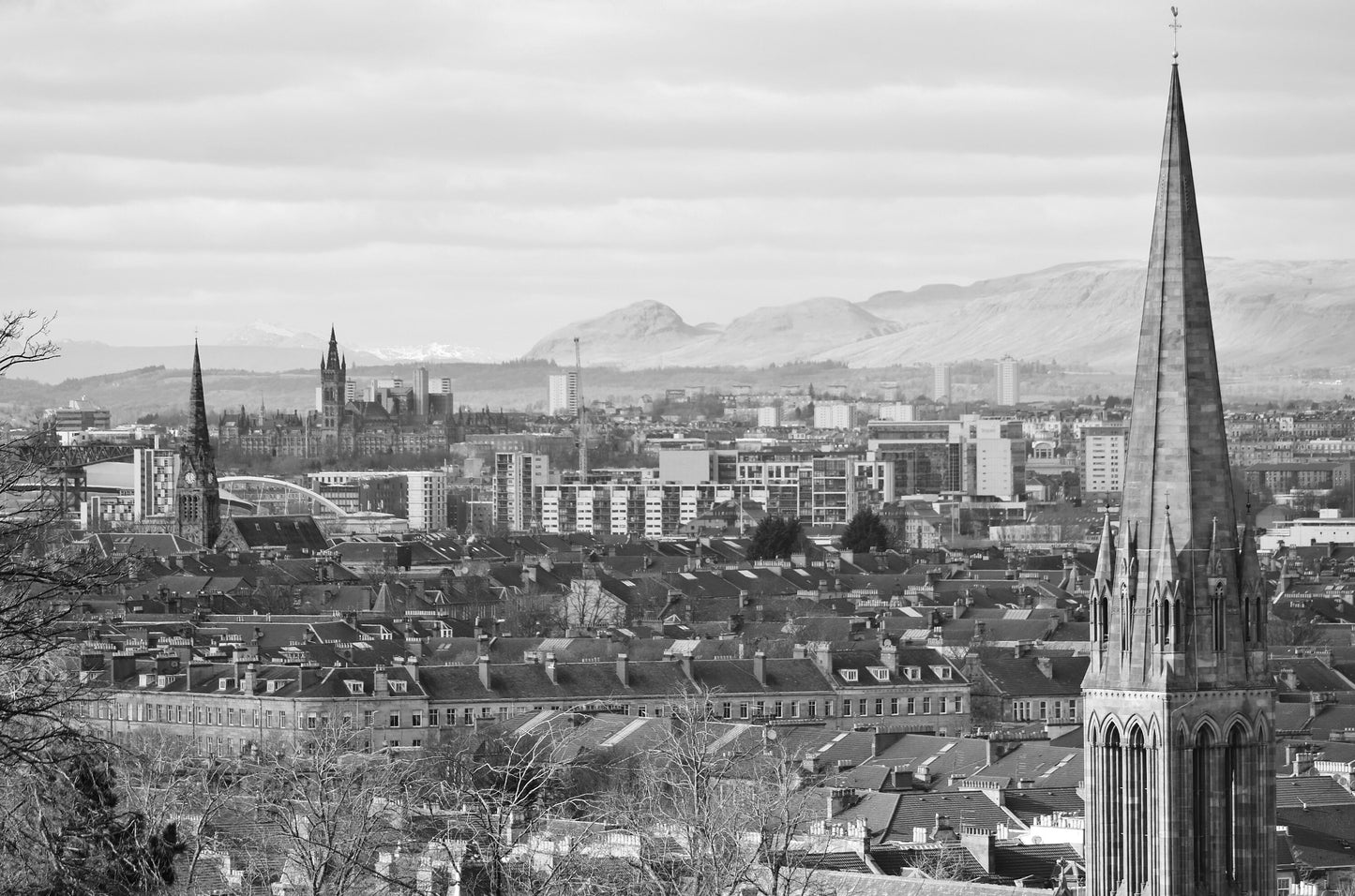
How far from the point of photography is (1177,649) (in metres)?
41.0

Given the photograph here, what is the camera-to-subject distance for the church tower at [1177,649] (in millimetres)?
40781

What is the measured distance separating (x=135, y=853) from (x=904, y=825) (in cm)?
4086

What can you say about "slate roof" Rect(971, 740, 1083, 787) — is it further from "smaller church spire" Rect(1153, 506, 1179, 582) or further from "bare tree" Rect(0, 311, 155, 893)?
"bare tree" Rect(0, 311, 155, 893)

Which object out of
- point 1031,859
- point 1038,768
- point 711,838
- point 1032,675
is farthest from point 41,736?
point 1032,675

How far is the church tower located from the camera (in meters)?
40.8

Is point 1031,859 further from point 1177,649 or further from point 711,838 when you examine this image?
point 711,838

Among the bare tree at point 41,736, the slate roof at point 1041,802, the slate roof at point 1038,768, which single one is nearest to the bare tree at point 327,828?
the bare tree at point 41,736

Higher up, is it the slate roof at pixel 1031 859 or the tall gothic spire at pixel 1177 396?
the tall gothic spire at pixel 1177 396

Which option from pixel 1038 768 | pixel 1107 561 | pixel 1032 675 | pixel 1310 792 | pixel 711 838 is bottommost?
pixel 1032 675

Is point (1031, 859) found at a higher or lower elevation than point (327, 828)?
lower

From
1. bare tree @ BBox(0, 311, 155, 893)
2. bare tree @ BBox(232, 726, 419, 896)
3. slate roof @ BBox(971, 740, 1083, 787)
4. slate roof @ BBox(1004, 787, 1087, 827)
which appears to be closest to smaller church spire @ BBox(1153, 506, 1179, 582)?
bare tree @ BBox(232, 726, 419, 896)

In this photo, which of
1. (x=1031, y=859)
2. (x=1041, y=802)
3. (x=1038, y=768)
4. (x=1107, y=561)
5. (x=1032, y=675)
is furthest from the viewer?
(x=1032, y=675)

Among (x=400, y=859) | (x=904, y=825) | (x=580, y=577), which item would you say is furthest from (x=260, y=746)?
(x=580, y=577)

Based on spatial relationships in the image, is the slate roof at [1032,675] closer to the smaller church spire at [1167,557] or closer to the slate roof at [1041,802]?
the slate roof at [1041,802]
